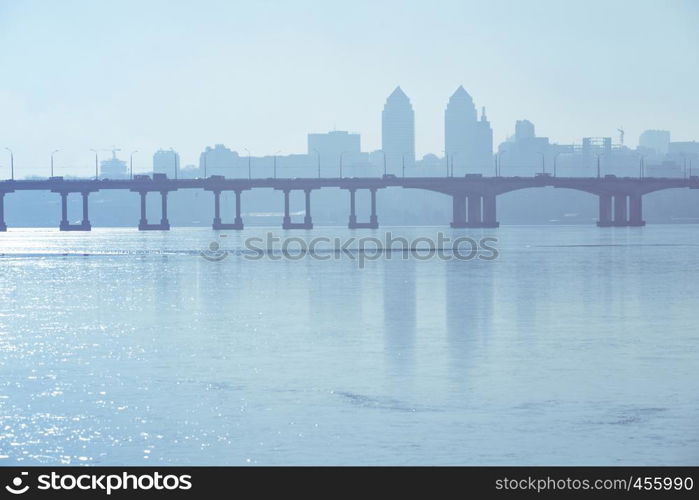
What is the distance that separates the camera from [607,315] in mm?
32812

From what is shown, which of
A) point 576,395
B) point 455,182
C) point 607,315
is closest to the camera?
point 576,395

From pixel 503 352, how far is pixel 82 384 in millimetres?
7828

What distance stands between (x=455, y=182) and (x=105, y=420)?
584 ft

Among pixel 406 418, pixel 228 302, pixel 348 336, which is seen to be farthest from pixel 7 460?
pixel 228 302

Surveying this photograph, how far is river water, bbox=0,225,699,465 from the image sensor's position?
51.0ft

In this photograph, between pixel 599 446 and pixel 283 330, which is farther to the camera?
pixel 283 330

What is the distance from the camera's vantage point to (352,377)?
69.5 ft

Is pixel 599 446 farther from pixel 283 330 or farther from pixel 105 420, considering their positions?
pixel 283 330

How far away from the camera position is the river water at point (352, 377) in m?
15.5

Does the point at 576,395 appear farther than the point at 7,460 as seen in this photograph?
Yes

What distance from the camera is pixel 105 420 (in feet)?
56.7

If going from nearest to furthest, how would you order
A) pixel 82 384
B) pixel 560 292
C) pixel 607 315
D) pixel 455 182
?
1. pixel 82 384
2. pixel 607 315
3. pixel 560 292
4. pixel 455 182

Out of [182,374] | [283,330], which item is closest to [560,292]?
[283,330]

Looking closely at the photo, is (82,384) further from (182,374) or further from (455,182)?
(455,182)
